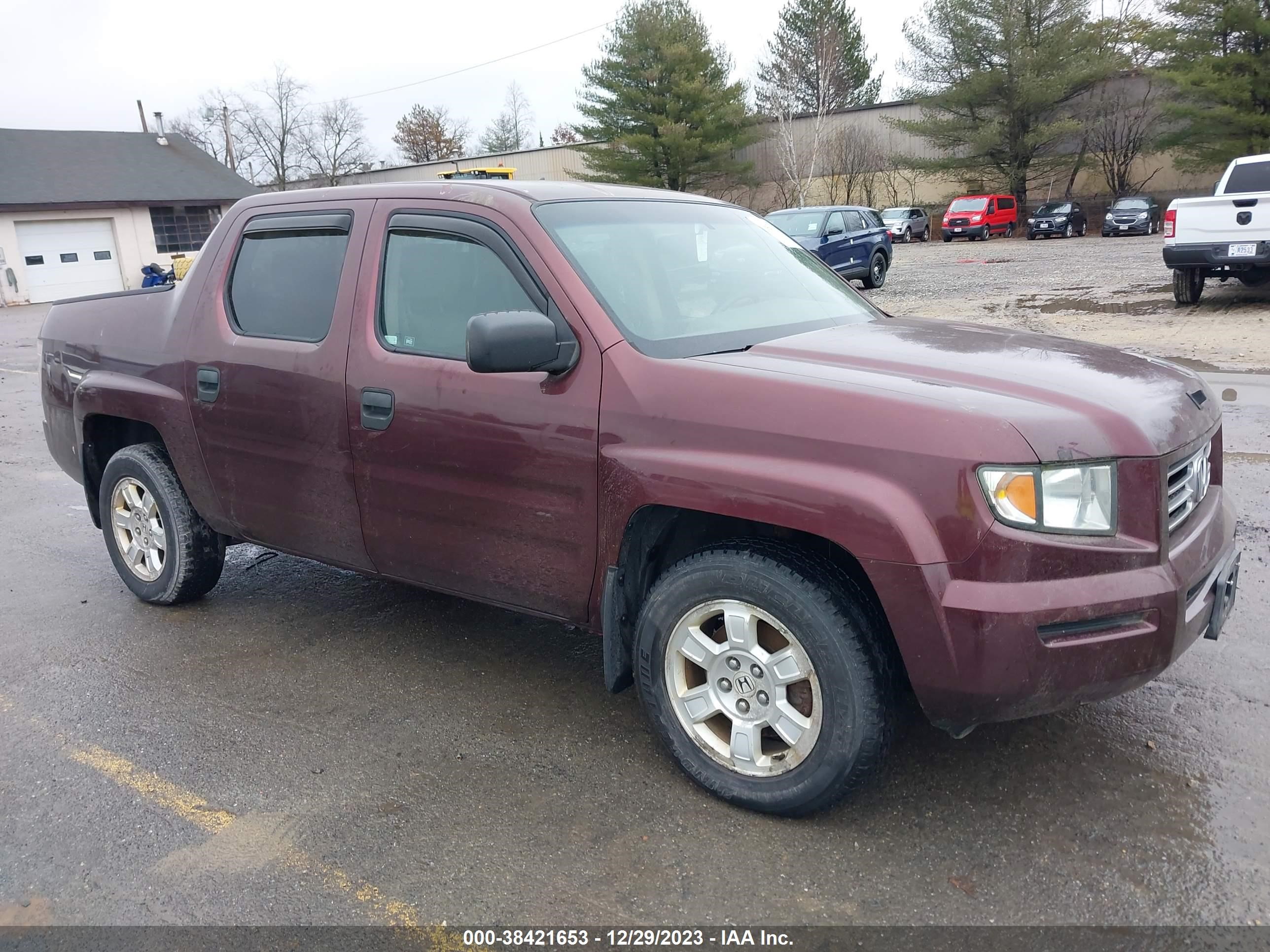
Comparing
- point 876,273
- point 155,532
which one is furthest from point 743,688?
point 876,273

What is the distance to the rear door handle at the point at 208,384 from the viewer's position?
4223 millimetres

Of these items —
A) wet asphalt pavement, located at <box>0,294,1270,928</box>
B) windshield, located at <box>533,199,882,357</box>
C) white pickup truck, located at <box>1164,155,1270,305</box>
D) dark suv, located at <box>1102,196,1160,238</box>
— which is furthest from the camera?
dark suv, located at <box>1102,196,1160,238</box>

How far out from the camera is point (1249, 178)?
13391 millimetres

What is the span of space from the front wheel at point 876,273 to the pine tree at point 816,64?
24.2 meters

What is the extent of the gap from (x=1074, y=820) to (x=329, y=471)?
9.29 feet

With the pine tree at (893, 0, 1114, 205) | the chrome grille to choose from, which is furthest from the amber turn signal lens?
the pine tree at (893, 0, 1114, 205)

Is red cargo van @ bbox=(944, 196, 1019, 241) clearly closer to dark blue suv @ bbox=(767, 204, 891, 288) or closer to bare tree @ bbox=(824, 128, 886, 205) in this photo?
bare tree @ bbox=(824, 128, 886, 205)

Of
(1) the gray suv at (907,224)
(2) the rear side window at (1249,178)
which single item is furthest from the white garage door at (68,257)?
(2) the rear side window at (1249,178)

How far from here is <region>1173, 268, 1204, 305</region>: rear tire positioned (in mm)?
14281

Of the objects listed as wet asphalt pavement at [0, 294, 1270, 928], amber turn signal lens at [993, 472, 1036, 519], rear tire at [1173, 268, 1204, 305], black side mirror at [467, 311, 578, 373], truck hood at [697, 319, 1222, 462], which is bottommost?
wet asphalt pavement at [0, 294, 1270, 928]

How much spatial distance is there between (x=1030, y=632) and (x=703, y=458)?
99 centimetres

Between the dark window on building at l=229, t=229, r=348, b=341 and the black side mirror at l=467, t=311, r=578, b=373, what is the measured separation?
43.6 inches

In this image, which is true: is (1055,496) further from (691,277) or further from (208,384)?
(208,384)

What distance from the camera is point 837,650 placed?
2.76 metres
